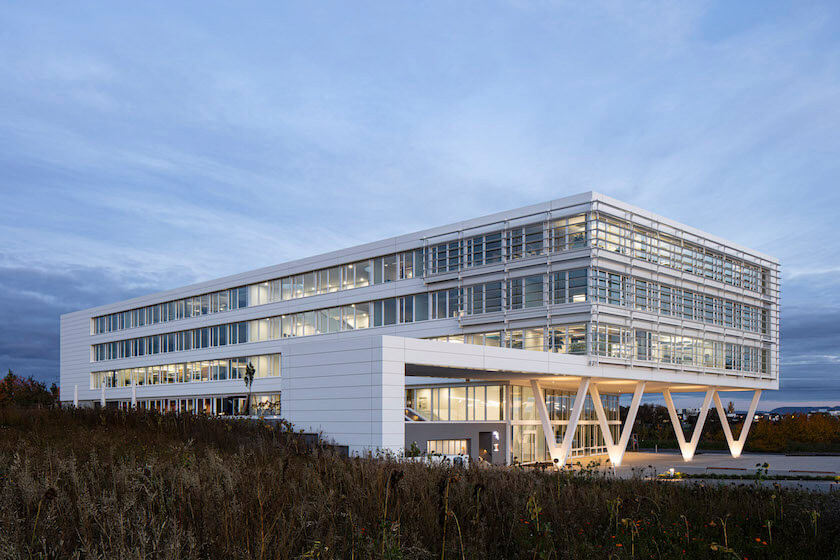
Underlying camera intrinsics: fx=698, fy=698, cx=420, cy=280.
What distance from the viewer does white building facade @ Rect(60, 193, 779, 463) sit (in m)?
26.7

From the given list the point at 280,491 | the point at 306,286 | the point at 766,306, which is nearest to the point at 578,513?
the point at 280,491

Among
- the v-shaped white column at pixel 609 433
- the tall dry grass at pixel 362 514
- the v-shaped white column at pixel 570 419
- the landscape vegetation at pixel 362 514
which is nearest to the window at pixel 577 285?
the v-shaped white column at pixel 570 419

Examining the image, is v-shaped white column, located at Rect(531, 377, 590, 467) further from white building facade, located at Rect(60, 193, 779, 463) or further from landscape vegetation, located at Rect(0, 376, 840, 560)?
landscape vegetation, located at Rect(0, 376, 840, 560)

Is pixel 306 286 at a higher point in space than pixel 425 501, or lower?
higher

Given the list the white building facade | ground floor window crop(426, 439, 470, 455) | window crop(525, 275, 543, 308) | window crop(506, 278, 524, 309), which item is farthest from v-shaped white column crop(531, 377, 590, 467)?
window crop(506, 278, 524, 309)

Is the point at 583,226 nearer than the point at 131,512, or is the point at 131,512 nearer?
the point at 131,512

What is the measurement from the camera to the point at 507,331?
38.2 meters

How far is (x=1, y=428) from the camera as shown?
51.5ft

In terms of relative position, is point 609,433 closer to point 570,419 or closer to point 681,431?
point 570,419

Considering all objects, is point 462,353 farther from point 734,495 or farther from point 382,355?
point 734,495

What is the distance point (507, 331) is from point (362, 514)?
30.8 meters

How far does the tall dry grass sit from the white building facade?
13218 millimetres

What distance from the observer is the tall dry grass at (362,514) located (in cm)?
625

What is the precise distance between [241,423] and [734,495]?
46.1 ft
